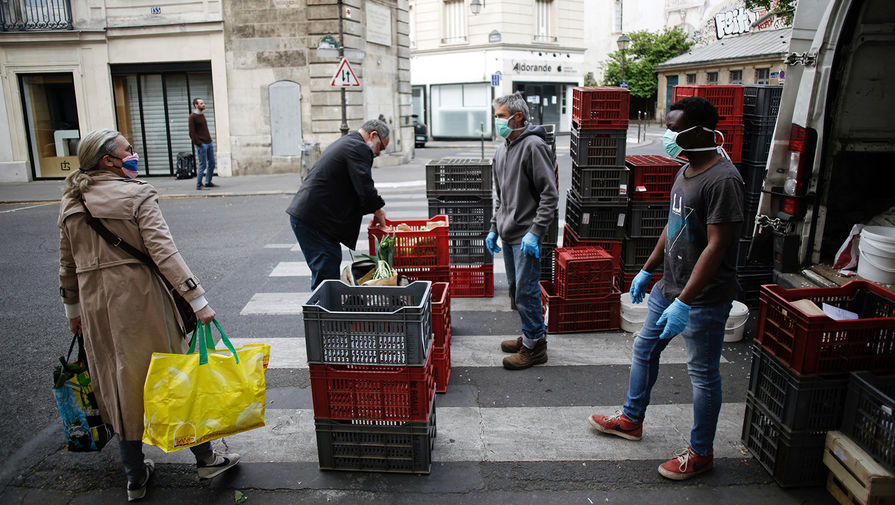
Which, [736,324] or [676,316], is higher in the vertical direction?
[676,316]

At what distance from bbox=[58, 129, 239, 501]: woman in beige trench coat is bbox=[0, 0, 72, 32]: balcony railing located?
19017mm

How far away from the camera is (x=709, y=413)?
3684 millimetres

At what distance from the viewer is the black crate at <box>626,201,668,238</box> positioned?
20.8ft

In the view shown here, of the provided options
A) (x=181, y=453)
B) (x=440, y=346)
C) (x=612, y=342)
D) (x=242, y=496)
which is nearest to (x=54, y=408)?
(x=181, y=453)

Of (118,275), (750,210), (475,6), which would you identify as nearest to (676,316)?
(118,275)

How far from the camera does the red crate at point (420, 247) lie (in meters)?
5.48

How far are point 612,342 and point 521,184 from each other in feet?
6.09

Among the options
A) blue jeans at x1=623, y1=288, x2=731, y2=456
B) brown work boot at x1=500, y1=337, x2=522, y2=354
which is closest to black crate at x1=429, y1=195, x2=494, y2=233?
brown work boot at x1=500, y1=337, x2=522, y2=354

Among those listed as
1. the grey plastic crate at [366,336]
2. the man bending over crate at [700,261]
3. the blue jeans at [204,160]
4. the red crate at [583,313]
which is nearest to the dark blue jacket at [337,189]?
the grey plastic crate at [366,336]

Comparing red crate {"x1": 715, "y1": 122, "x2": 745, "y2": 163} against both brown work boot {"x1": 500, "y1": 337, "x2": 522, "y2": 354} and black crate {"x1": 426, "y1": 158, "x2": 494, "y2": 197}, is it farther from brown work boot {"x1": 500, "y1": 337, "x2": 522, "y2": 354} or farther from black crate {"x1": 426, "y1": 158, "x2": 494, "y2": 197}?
brown work boot {"x1": 500, "y1": 337, "x2": 522, "y2": 354}

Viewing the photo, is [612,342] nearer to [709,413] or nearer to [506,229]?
[506,229]

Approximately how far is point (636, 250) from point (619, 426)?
105 inches

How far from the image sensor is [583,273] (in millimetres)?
5891

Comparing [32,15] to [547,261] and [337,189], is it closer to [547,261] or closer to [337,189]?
[337,189]
